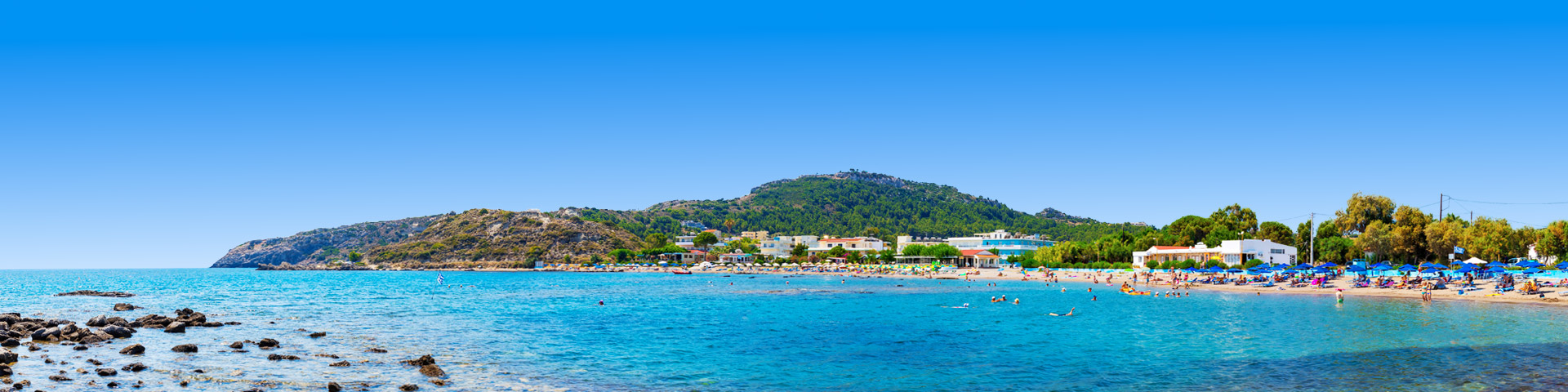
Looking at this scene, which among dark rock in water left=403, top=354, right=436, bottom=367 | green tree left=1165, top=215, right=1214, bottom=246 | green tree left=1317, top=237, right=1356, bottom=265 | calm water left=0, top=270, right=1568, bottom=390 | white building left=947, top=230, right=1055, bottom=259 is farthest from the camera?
white building left=947, top=230, right=1055, bottom=259

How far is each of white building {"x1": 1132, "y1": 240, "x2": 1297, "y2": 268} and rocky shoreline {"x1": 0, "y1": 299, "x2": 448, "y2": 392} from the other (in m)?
88.6

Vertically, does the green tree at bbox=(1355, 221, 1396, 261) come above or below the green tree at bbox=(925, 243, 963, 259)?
above

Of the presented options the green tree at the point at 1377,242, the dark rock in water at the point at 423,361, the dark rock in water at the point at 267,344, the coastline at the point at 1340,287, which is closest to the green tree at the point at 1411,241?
the green tree at the point at 1377,242

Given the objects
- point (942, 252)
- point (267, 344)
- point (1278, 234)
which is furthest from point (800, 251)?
point (267, 344)

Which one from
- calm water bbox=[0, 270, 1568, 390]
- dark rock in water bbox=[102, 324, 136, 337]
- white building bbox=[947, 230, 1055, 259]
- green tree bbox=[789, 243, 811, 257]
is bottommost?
calm water bbox=[0, 270, 1568, 390]

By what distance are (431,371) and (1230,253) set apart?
92370 millimetres

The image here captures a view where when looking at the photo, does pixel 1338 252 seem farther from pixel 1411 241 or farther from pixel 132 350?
pixel 132 350

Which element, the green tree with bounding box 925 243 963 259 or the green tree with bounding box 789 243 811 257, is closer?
the green tree with bounding box 925 243 963 259

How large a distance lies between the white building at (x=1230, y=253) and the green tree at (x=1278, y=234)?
6461mm

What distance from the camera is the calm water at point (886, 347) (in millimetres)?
22234

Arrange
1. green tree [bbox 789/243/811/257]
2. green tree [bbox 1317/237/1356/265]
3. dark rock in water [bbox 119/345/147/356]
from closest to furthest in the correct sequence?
1. dark rock in water [bbox 119/345/147/356]
2. green tree [bbox 1317/237/1356/265]
3. green tree [bbox 789/243/811/257]

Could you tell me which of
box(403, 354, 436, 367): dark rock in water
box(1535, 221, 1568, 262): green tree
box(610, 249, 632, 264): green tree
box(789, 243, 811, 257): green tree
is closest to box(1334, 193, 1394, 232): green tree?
box(1535, 221, 1568, 262): green tree

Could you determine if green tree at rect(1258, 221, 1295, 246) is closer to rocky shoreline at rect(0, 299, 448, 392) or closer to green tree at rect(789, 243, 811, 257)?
green tree at rect(789, 243, 811, 257)

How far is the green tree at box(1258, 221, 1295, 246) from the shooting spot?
4304 inches
